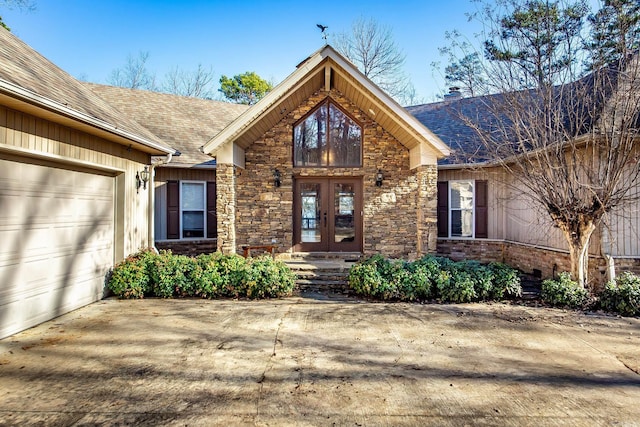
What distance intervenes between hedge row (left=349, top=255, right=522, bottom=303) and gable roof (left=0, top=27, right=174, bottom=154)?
5.29m

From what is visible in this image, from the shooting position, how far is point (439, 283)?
6895 millimetres

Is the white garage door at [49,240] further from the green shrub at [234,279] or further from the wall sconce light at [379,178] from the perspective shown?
the wall sconce light at [379,178]

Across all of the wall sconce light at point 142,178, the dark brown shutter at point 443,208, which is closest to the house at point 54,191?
the wall sconce light at point 142,178

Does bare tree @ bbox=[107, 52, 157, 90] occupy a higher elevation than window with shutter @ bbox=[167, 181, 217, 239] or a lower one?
higher

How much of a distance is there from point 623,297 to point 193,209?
10235 millimetres

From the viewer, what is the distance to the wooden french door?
32.8ft

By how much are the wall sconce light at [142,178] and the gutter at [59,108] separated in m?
1.00

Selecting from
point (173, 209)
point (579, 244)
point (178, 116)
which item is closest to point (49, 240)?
point (173, 209)

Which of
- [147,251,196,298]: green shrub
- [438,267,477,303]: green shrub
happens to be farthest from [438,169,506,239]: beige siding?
[147,251,196,298]: green shrub

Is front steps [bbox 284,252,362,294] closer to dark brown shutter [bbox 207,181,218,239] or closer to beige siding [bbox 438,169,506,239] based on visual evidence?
dark brown shutter [bbox 207,181,218,239]

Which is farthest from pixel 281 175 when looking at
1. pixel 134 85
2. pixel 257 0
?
pixel 134 85

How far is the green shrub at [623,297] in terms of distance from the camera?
6.09 metres

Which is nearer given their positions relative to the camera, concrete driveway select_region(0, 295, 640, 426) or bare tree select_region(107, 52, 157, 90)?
concrete driveway select_region(0, 295, 640, 426)

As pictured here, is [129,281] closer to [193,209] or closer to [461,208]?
[193,209]
